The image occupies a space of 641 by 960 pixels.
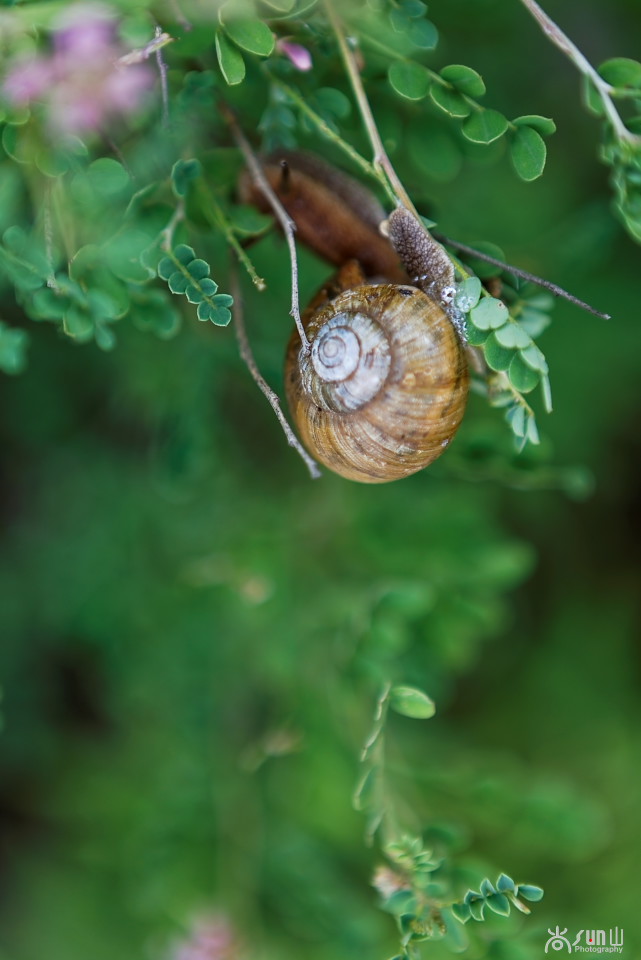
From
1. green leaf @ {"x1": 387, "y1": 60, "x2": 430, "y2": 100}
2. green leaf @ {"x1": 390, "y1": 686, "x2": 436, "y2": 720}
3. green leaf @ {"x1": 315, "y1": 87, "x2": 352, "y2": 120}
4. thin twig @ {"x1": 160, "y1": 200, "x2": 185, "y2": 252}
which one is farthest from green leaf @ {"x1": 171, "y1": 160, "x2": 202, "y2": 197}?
green leaf @ {"x1": 390, "y1": 686, "x2": 436, "y2": 720}

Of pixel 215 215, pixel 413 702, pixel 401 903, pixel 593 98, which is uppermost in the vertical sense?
pixel 593 98

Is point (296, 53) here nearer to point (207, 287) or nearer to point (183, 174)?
point (183, 174)

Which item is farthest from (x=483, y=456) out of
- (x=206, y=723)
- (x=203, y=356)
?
(x=206, y=723)

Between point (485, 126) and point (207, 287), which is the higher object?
point (485, 126)

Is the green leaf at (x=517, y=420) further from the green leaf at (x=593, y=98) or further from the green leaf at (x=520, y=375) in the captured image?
the green leaf at (x=593, y=98)

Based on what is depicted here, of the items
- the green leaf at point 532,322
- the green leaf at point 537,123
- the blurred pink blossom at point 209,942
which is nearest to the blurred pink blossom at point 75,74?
the green leaf at point 537,123

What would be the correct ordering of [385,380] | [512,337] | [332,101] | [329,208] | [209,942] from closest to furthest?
[512,337]
[385,380]
[332,101]
[329,208]
[209,942]

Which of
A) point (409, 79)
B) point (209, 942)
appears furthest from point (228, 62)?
point (209, 942)
